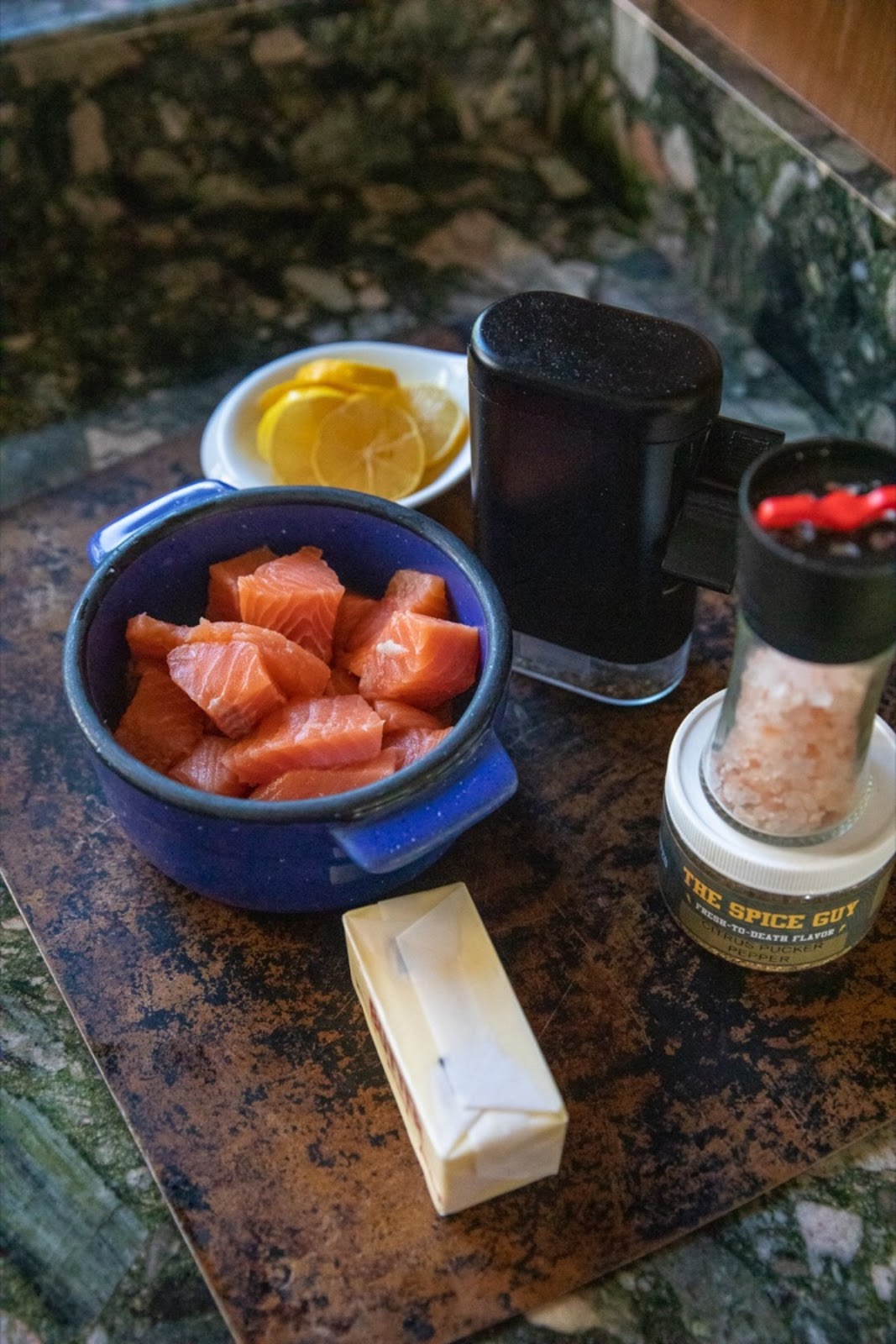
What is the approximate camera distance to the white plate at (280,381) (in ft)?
3.28

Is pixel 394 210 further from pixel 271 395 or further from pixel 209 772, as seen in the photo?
pixel 209 772

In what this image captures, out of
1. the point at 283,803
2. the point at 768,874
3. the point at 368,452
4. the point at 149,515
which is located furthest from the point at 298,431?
the point at 768,874

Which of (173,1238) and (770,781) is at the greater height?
(770,781)

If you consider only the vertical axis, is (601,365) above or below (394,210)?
above

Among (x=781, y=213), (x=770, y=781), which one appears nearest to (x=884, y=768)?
(x=770, y=781)

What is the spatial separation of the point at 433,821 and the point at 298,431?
0.41m

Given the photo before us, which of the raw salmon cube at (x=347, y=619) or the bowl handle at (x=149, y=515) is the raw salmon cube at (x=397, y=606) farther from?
the bowl handle at (x=149, y=515)

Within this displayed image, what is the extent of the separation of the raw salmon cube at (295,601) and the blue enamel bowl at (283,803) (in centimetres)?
5

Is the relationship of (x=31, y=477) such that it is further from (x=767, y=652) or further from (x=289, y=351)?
(x=767, y=652)

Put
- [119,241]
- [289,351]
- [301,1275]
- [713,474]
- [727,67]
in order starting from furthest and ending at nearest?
[119,241] → [289,351] → [727,67] → [713,474] → [301,1275]

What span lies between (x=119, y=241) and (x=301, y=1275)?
3.40ft

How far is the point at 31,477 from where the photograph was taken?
1099 mm

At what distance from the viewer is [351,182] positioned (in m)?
1.41

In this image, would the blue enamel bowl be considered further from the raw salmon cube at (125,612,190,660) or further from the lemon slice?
the lemon slice
